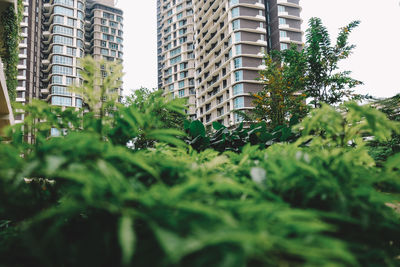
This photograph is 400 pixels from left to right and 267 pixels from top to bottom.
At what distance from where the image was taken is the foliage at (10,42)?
10906 millimetres

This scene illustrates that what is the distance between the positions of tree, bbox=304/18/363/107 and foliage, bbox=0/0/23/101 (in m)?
12.9

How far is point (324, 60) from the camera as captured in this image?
10.7m

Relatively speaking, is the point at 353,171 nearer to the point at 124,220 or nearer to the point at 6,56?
the point at 124,220

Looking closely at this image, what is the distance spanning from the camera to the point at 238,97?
1453 inches

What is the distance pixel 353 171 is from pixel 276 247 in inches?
17.5

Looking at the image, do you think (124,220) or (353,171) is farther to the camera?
(353,171)

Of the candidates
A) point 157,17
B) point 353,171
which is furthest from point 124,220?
point 157,17

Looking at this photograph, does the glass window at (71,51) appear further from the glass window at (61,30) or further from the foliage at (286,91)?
the foliage at (286,91)

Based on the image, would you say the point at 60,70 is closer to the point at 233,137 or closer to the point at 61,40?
the point at 61,40

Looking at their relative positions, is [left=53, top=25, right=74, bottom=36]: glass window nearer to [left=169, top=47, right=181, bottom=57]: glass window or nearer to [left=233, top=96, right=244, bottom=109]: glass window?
[left=169, top=47, right=181, bottom=57]: glass window

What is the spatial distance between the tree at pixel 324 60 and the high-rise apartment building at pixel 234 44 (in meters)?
21.0

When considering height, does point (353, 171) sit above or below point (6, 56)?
below

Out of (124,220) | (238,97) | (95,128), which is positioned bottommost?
(124,220)

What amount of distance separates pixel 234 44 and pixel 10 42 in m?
31.3
